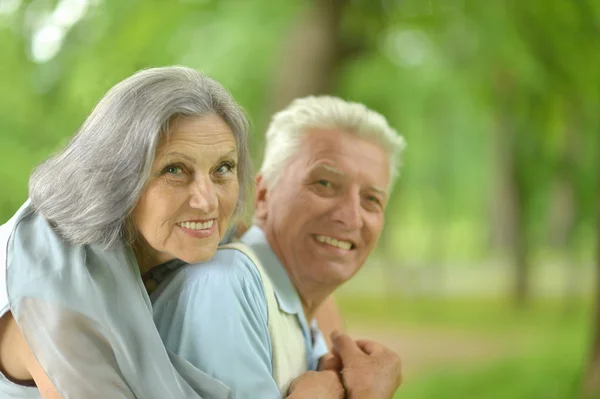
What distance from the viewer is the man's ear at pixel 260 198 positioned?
182 cm

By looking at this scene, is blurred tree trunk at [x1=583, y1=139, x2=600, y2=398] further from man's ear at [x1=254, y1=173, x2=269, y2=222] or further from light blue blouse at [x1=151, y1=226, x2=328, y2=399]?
light blue blouse at [x1=151, y1=226, x2=328, y2=399]

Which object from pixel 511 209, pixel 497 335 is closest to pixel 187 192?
pixel 497 335

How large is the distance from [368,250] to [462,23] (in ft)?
11.6

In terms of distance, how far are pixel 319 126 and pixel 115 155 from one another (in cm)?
61

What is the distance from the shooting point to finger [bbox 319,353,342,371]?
1.68 meters

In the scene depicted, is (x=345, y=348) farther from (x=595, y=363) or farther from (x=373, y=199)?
(x=595, y=363)

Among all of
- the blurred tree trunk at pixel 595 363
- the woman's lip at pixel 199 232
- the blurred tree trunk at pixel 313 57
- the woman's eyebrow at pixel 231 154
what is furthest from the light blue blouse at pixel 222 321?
the blurred tree trunk at pixel 595 363

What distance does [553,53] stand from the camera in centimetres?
485

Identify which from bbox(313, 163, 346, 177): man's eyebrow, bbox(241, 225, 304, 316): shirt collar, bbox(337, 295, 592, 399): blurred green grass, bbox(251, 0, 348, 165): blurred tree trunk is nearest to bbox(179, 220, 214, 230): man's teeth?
bbox(241, 225, 304, 316): shirt collar

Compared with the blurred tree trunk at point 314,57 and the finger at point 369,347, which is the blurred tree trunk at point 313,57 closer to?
the blurred tree trunk at point 314,57

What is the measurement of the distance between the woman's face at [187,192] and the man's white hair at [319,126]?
1.31 ft

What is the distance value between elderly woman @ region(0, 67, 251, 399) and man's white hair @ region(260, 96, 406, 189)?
1.29 feet

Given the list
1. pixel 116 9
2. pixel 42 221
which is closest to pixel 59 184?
pixel 42 221

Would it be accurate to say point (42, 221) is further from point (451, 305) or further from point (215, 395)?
point (451, 305)
